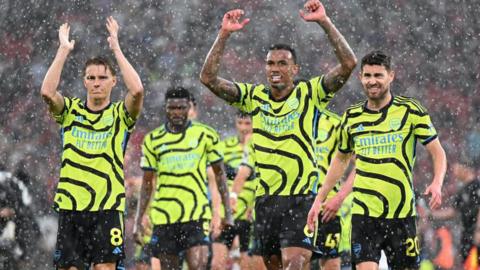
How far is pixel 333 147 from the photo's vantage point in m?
11.2

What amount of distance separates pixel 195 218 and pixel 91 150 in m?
2.70

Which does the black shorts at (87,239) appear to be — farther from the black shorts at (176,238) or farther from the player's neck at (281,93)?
the black shorts at (176,238)

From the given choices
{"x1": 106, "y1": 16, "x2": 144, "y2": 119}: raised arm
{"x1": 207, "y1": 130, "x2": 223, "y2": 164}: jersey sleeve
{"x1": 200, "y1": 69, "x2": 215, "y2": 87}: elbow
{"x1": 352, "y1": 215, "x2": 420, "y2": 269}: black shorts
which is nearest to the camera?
{"x1": 352, "y1": 215, "x2": 420, "y2": 269}: black shorts

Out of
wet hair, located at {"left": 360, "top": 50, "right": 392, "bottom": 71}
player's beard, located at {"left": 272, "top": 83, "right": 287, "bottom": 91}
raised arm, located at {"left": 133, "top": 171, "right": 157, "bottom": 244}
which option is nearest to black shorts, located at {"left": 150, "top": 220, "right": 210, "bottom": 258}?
raised arm, located at {"left": 133, "top": 171, "right": 157, "bottom": 244}

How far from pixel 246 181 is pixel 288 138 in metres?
5.06

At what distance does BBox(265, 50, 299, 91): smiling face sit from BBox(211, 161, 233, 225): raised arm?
2.51 metres

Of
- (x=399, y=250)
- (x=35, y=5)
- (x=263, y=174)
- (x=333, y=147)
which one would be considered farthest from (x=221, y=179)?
(x=35, y=5)

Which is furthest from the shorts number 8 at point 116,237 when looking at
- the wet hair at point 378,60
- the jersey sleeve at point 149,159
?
the jersey sleeve at point 149,159

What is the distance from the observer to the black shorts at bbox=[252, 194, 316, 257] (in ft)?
30.0

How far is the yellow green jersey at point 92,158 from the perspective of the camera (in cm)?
916

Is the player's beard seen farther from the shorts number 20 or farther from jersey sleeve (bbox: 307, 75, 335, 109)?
the shorts number 20

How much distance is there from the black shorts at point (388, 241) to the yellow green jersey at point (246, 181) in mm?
4723

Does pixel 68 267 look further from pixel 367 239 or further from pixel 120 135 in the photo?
pixel 367 239

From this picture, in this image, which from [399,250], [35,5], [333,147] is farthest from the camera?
[35,5]
